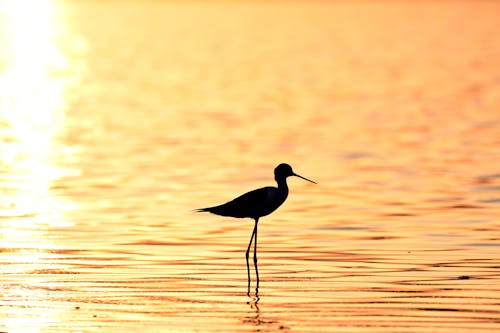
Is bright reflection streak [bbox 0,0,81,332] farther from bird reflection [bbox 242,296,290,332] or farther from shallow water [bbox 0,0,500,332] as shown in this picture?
bird reflection [bbox 242,296,290,332]

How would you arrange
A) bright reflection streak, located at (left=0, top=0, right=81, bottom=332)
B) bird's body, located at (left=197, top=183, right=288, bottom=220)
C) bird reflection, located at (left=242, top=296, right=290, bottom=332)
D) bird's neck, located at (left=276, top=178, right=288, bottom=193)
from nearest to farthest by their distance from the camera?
bird reflection, located at (left=242, top=296, right=290, bottom=332) < bright reflection streak, located at (left=0, top=0, right=81, bottom=332) < bird's body, located at (left=197, top=183, right=288, bottom=220) < bird's neck, located at (left=276, top=178, right=288, bottom=193)

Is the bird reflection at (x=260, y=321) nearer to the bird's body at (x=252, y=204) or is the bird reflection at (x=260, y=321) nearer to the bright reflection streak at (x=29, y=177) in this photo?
the bright reflection streak at (x=29, y=177)

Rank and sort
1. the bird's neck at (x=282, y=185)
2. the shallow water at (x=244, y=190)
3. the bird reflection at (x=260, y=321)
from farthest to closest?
the bird's neck at (x=282, y=185)
the shallow water at (x=244, y=190)
the bird reflection at (x=260, y=321)

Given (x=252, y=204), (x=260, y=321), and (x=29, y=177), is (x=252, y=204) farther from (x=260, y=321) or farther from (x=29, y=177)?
(x=29, y=177)

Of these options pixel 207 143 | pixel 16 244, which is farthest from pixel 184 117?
pixel 16 244

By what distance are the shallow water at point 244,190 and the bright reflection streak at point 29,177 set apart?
0.06 metres

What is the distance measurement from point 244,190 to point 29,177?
17.0 ft

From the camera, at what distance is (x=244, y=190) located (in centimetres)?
A: 2658

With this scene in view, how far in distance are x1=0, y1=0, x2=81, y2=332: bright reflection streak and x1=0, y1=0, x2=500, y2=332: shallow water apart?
0.06 m

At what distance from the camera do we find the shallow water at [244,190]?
15.2m

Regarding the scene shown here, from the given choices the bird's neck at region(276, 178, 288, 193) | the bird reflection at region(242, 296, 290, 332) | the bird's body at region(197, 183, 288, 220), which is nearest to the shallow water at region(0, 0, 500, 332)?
the bird reflection at region(242, 296, 290, 332)

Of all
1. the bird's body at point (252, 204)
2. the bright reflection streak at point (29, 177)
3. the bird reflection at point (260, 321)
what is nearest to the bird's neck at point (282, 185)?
the bird's body at point (252, 204)

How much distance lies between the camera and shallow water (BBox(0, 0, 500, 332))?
1520cm

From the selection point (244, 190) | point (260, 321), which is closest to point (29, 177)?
point (244, 190)
